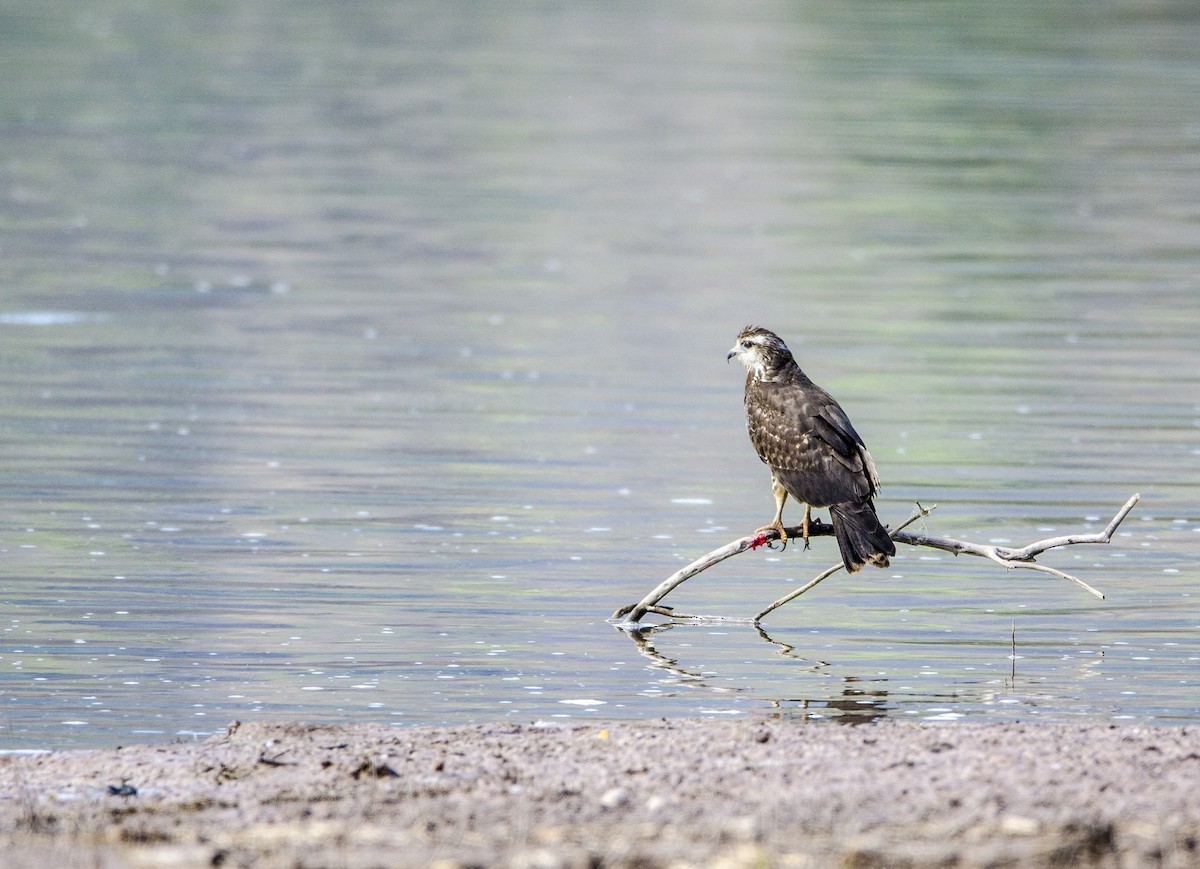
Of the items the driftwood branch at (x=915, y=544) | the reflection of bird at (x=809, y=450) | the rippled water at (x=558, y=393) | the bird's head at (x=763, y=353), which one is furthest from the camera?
the bird's head at (x=763, y=353)

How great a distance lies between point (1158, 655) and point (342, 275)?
12.7 metres

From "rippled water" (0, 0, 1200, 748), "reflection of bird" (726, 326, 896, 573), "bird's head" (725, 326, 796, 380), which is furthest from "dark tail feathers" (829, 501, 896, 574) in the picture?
"bird's head" (725, 326, 796, 380)

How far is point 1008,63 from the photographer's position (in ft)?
149

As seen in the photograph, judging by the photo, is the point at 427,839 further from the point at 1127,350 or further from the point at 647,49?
the point at 647,49

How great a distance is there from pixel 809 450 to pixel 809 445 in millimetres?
32

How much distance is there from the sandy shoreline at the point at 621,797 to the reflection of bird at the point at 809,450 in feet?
4.47

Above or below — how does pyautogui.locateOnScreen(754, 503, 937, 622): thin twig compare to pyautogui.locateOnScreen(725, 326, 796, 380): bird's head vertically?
below

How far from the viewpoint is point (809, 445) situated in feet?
33.2

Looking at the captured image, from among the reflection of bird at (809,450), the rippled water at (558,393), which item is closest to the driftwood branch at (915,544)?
the reflection of bird at (809,450)

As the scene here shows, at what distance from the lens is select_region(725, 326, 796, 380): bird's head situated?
10.7 meters

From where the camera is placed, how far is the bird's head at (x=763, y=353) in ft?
35.0

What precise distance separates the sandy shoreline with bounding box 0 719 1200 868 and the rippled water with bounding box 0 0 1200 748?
0.91 metres

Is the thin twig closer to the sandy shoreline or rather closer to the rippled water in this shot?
the rippled water

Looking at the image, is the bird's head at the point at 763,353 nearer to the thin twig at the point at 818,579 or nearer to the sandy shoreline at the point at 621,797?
the thin twig at the point at 818,579
